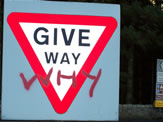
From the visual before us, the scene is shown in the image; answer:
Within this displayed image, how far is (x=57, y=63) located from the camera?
101cm

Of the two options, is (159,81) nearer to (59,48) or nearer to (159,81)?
(159,81)

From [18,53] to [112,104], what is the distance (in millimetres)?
416

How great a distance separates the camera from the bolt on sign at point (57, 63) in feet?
3.30

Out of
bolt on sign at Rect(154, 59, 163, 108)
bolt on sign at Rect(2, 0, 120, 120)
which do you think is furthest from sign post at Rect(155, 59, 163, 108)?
bolt on sign at Rect(2, 0, 120, 120)

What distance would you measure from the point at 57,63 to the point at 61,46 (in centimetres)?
7

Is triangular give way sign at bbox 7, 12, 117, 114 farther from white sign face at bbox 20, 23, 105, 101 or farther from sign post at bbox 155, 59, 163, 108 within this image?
sign post at bbox 155, 59, 163, 108

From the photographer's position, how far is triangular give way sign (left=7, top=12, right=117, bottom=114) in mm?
1014

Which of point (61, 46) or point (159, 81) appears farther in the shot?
point (159, 81)

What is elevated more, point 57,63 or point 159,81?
point 57,63

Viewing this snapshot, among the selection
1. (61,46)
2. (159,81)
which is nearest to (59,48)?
(61,46)

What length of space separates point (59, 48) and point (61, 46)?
0.01 metres

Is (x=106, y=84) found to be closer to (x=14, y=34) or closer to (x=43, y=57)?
(x=43, y=57)

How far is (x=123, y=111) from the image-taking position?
7.54m

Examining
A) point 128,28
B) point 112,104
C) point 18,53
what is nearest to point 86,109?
point 112,104
